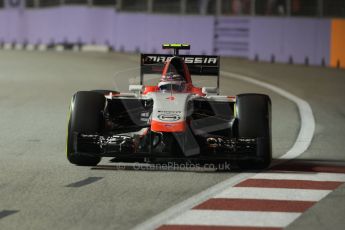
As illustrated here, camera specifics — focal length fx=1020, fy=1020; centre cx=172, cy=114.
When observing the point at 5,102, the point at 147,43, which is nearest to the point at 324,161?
the point at 5,102

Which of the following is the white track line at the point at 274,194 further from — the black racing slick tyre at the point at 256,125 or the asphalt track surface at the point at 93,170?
the black racing slick tyre at the point at 256,125

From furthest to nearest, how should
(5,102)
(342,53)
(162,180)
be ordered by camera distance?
(342,53)
(5,102)
(162,180)

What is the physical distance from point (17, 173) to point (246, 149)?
2.31 meters

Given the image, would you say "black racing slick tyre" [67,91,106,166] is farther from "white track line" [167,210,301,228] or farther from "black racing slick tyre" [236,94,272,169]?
"white track line" [167,210,301,228]

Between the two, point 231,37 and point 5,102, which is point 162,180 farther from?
point 231,37

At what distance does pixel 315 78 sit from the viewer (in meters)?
Result: 24.7

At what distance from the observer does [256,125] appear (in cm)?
1054

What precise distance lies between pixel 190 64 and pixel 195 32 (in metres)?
18.9

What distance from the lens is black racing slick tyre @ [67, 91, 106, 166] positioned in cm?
1057

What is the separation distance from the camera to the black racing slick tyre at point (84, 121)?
10.6 m

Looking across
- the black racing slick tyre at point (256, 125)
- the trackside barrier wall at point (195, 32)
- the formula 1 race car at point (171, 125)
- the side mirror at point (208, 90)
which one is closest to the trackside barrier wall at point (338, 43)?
the trackside barrier wall at point (195, 32)

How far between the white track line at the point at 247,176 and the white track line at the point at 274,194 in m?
0.13

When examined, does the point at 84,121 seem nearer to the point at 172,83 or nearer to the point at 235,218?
the point at 172,83

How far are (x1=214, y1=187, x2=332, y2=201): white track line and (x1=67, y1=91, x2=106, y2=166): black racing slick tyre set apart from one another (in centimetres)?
194
